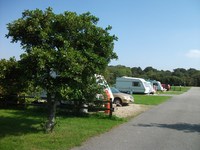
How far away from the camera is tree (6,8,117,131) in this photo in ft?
30.5

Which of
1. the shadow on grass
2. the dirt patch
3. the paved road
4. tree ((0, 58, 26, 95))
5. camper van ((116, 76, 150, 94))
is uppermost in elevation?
camper van ((116, 76, 150, 94))

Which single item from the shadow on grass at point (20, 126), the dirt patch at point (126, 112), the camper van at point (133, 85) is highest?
the camper van at point (133, 85)

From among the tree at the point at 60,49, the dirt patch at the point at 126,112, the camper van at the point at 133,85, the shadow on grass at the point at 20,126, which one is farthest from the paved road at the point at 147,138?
the camper van at the point at 133,85

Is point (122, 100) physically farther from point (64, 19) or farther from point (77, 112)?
point (64, 19)

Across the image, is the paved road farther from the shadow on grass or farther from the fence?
the fence

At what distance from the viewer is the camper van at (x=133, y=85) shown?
4209 centimetres

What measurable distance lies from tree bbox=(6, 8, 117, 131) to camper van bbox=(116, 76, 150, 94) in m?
31.7

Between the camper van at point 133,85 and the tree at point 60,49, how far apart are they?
31650mm

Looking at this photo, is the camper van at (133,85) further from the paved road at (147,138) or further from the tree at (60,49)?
the tree at (60,49)

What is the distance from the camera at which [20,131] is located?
10.3m

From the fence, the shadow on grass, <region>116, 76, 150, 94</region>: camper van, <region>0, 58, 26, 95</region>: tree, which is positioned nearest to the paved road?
the shadow on grass

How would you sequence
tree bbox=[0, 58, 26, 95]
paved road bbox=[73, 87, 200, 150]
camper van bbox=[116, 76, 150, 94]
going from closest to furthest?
paved road bbox=[73, 87, 200, 150], tree bbox=[0, 58, 26, 95], camper van bbox=[116, 76, 150, 94]

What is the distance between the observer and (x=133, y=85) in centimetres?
4250

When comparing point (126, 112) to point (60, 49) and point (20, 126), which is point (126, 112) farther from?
point (60, 49)
